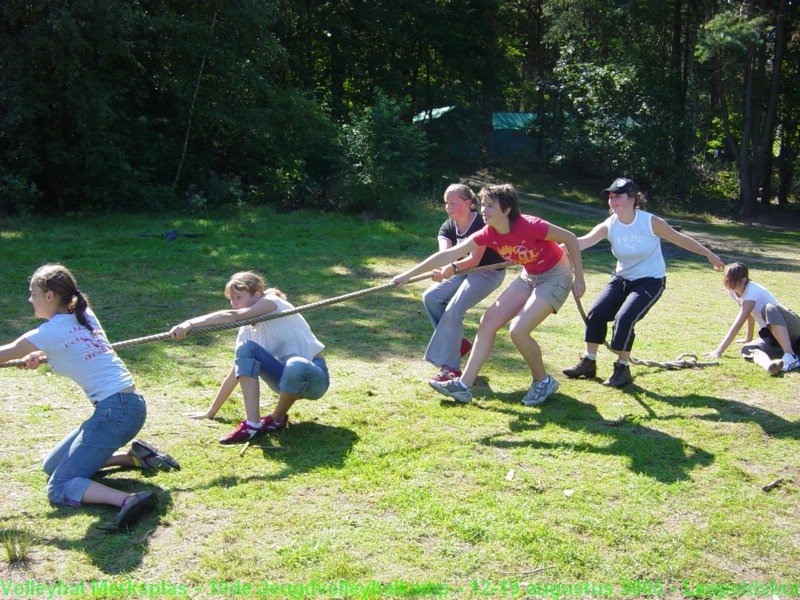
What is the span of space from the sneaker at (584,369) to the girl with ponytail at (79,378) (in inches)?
155

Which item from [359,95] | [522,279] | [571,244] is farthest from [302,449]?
[359,95]

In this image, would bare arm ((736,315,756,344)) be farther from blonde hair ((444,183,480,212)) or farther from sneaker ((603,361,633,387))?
blonde hair ((444,183,480,212))

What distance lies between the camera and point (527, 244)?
6.25 meters

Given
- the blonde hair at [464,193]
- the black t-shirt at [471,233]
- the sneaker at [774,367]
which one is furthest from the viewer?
the sneaker at [774,367]

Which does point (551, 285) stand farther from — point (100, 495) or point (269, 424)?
point (100, 495)

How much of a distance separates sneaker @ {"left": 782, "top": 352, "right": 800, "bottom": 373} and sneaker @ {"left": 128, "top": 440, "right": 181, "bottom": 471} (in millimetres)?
5441

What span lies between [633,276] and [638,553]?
3.37 meters

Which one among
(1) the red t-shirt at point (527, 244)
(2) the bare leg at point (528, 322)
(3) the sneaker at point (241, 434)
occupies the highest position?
(1) the red t-shirt at point (527, 244)

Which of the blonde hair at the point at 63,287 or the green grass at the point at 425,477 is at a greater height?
the blonde hair at the point at 63,287

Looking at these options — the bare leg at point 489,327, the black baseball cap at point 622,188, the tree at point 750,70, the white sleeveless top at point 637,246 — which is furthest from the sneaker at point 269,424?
the tree at point 750,70

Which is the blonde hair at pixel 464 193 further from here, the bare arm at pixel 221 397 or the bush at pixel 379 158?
the bush at pixel 379 158

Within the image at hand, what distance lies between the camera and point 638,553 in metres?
3.87

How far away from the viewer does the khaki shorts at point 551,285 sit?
249 inches

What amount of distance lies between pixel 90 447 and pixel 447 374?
2.99m
